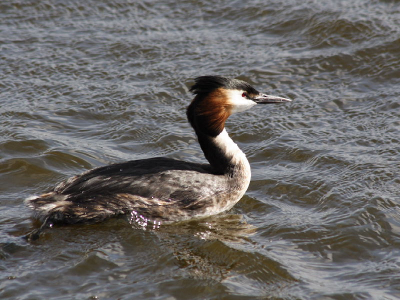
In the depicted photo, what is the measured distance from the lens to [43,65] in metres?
9.15

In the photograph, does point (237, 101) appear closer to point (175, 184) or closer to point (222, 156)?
point (222, 156)

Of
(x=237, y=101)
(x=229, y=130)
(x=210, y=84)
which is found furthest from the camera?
(x=229, y=130)

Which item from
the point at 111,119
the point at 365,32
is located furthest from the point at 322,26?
the point at 111,119

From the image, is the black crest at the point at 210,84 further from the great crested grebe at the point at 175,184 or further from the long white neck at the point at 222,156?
the long white neck at the point at 222,156

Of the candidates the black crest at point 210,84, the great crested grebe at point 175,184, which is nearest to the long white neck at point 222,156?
the great crested grebe at point 175,184

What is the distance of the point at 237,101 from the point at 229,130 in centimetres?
160

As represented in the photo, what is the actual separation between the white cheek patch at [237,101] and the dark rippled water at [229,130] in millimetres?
910

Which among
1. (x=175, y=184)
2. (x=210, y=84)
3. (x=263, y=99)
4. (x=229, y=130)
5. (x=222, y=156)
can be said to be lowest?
(x=229, y=130)

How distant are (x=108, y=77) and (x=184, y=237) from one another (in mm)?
3878

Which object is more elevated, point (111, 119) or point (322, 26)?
point (322, 26)

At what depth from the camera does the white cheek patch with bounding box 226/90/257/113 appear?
6.18 metres

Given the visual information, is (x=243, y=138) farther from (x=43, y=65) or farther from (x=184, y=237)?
(x=43, y=65)

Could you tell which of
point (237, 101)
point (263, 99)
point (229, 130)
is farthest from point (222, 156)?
point (229, 130)

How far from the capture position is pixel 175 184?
5879 millimetres
